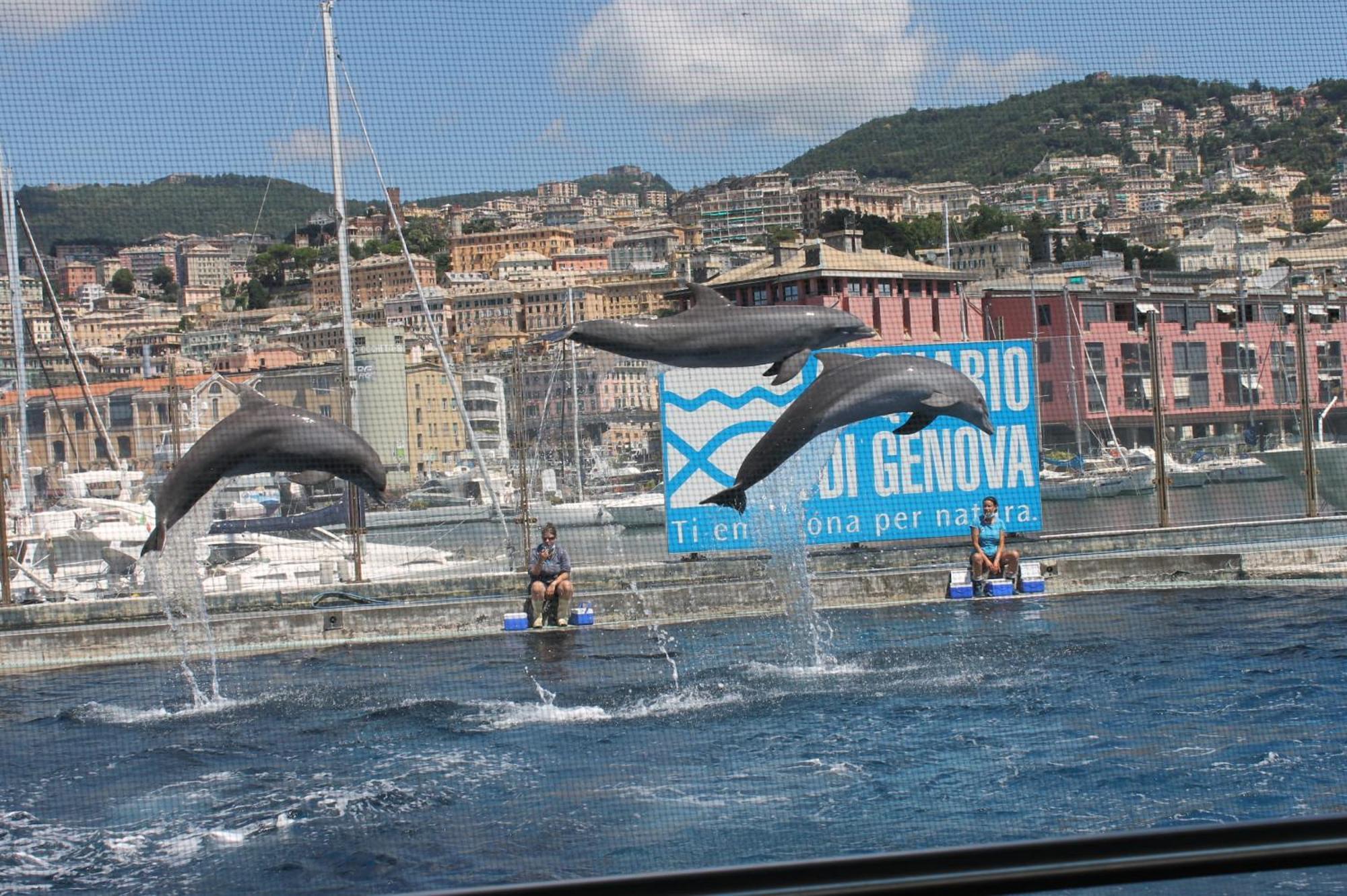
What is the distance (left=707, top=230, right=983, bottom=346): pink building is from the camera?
28.9 ft

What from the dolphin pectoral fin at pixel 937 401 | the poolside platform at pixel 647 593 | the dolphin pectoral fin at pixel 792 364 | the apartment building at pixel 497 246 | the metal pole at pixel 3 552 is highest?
the apartment building at pixel 497 246

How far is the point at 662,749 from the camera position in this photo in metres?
7.11

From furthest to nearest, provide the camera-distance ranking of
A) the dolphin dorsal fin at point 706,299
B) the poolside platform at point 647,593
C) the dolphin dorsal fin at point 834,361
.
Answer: the poolside platform at point 647,593 < the dolphin dorsal fin at point 834,361 < the dolphin dorsal fin at point 706,299

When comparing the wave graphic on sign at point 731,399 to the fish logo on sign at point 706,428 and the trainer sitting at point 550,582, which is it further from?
the trainer sitting at point 550,582

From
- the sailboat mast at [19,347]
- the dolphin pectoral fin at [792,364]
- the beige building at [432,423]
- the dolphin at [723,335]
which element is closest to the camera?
the dolphin at [723,335]

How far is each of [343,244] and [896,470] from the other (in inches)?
231

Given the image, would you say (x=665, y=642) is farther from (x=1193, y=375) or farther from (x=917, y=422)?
(x=1193, y=375)

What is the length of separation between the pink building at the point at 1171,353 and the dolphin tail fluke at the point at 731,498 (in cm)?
1289

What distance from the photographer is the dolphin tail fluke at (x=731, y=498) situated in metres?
6.30

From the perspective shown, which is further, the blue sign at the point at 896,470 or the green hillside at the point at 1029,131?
the blue sign at the point at 896,470

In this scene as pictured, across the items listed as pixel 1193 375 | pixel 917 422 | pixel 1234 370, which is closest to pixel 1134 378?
pixel 1193 375

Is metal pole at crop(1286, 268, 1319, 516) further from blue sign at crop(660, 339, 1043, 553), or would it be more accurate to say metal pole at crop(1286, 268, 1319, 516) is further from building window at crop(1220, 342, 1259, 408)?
building window at crop(1220, 342, 1259, 408)

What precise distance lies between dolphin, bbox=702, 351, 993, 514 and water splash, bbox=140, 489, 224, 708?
4.86 m

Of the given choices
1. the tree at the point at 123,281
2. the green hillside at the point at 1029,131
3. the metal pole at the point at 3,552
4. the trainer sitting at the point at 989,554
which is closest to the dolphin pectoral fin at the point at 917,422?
the green hillside at the point at 1029,131
